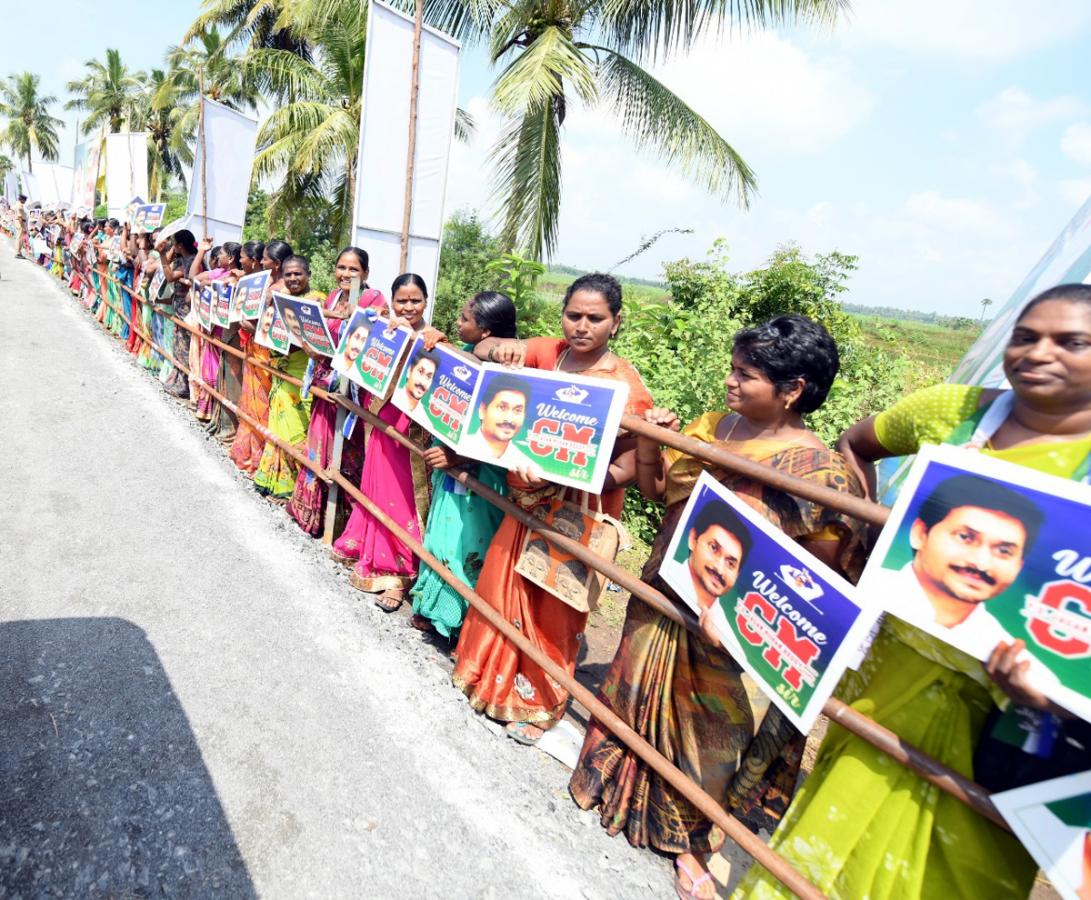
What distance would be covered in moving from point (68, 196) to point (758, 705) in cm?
2531

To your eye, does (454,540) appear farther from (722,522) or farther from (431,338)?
(722,522)

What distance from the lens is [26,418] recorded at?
514 cm

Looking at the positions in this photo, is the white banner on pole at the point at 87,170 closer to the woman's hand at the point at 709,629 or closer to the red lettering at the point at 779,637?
the woman's hand at the point at 709,629

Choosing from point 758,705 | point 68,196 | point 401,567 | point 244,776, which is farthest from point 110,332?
point 68,196

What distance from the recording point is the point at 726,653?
1.78m

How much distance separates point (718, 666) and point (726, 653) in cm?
5

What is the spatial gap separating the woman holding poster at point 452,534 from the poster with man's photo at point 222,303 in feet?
9.08

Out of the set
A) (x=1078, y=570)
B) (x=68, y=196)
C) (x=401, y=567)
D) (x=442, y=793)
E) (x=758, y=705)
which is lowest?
(x=442, y=793)

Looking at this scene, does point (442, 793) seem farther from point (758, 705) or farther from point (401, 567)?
point (401, 567)

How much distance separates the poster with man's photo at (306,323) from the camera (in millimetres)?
3553

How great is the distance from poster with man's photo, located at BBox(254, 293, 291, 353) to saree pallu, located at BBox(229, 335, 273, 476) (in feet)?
0.91

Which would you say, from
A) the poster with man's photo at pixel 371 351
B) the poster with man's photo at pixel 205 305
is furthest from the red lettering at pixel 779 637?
the poster with man's photo at pixel 205 305

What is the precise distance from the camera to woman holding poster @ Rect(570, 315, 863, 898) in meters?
1.63

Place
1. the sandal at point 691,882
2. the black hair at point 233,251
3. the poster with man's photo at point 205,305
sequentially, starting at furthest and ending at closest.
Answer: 1. the black hair at point 233,251
2. the poster with man's photo at point 205,305
3. the sandal at point 691,882
